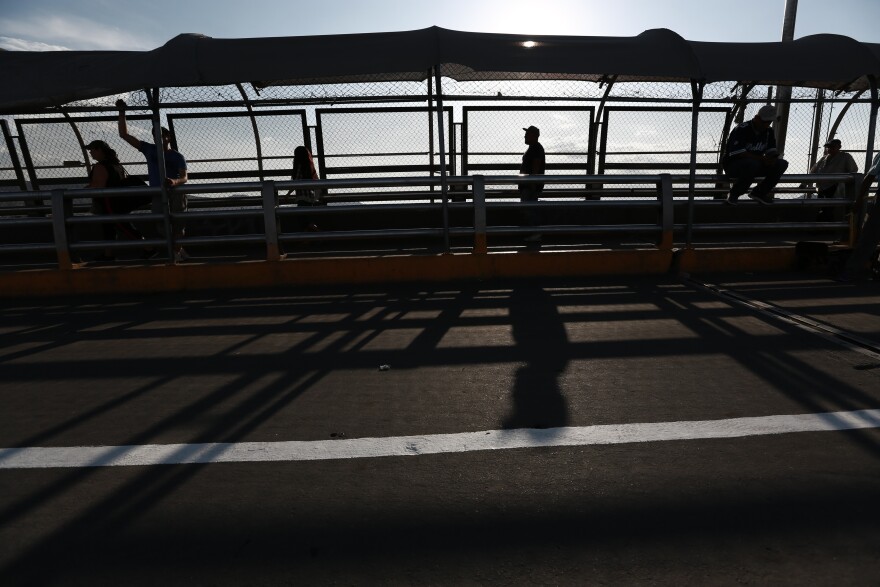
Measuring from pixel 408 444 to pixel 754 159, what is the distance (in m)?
7.05

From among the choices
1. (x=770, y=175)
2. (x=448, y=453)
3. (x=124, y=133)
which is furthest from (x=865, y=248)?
(x=124, y=133)

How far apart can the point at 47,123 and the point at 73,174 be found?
0.95 metres

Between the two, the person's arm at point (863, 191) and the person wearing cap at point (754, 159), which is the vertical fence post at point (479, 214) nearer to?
the person wearing cap at point (754, 159)

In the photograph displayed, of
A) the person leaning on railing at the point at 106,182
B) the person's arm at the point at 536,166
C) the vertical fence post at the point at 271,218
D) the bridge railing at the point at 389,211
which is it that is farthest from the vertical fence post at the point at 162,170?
the person's arm at the point at 536,166

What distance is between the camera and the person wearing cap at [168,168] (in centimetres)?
761

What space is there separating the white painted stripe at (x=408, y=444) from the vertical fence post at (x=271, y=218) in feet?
14.8

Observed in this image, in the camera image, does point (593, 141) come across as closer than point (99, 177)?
No

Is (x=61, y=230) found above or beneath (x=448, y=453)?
above

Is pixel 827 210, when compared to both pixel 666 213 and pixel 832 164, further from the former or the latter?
pixel 666 213

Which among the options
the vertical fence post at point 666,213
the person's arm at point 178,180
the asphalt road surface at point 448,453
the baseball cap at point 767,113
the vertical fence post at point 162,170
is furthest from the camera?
the baseball cap at point 767,113

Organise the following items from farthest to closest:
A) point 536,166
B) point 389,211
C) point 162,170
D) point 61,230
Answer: point 536,166 → point 389,211 → point 162,170 → point 61,230

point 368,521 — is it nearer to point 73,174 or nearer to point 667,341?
point 667,341

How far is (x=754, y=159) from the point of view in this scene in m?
7.83

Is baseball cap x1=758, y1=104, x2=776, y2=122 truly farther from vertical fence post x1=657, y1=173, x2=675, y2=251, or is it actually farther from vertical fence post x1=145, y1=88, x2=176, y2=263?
vertical fence post x1=145, y1=88, x2=176, y2=263
